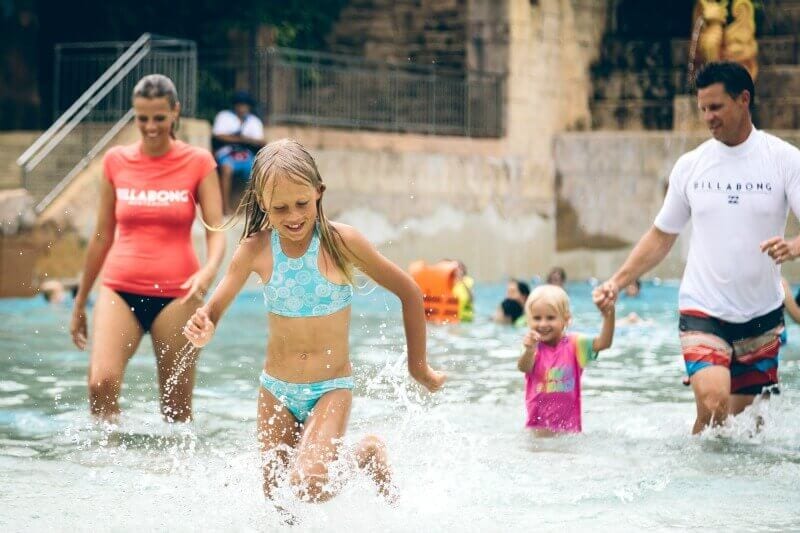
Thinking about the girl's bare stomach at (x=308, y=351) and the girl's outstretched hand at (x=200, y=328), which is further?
the girl's bare stomach at (x=308, y=351)

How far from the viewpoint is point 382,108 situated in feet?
74.7

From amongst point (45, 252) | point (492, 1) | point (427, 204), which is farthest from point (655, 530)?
point (492, 1)

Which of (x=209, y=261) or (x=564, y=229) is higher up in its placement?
(x=209, y=261)

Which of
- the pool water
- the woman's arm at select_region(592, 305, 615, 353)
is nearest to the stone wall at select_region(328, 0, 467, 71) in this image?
the pool water

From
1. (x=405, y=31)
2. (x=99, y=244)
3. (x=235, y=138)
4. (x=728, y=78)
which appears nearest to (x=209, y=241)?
(x=99, y=244)

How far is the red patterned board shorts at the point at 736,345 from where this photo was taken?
7.66m

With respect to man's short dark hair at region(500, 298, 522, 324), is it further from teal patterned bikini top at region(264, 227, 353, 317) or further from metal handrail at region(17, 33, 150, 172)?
teal patterned bikini top at region(264, 227, 353, 317)

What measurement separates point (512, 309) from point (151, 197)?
8.10 metres

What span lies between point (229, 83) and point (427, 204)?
3.55 metres

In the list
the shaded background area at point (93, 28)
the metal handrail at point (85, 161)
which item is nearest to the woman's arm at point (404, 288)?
the metal handrail at point (85, 161)

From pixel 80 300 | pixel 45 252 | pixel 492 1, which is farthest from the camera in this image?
pixel 492 1

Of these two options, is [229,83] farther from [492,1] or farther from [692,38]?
[692,38]

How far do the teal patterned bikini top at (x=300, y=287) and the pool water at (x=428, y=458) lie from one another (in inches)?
26.1

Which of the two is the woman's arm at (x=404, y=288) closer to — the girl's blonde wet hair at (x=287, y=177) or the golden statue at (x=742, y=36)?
the girl's blonde wet hair at (x=287, y=177)
